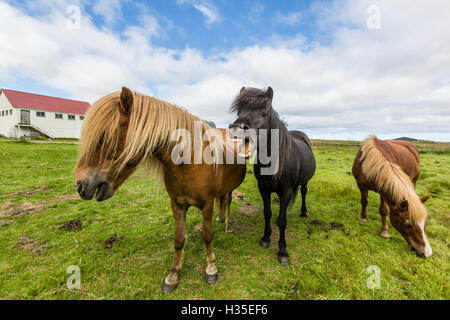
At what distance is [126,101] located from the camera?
1613 millimetres

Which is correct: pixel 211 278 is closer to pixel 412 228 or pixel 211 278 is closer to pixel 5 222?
pixel 412 228

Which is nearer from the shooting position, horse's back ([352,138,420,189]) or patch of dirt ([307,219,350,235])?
horse's back ([352,138,420,189])

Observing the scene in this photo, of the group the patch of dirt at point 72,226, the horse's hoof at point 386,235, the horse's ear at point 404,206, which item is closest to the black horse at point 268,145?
the horse's ear at point 404,206

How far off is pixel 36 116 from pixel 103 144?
132ft

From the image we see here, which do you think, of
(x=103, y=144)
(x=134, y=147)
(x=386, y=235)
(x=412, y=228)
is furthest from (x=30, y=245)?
(x=386, y=235)

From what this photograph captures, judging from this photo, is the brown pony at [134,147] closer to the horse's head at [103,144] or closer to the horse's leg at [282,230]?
the horse's head at [103,144]

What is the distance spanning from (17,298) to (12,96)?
42.2 m

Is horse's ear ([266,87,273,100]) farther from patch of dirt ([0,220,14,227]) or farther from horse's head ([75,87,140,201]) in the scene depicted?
patch of dirt ([0,220,14,227])

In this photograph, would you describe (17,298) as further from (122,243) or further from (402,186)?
(402,186)

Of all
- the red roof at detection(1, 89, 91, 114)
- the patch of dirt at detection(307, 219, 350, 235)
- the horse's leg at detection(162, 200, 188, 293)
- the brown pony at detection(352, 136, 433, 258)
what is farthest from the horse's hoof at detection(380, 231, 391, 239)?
the red roof at detection(1, 89, 91, 114)

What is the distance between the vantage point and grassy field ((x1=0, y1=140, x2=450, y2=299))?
2.35 metres

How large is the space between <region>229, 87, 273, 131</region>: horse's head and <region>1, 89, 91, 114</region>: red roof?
32.2 m

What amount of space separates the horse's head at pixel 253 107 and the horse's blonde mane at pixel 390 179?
2634 mm
